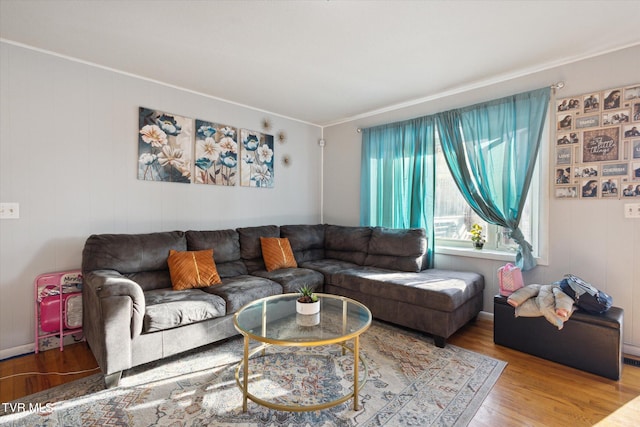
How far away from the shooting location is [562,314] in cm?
225

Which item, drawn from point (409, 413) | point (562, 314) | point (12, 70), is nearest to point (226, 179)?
point (12, 70)

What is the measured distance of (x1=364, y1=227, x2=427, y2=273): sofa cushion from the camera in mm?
3354

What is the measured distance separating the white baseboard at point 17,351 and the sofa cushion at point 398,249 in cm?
328

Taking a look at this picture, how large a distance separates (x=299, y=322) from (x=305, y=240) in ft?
6.59

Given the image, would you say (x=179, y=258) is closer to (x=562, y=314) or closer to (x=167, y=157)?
(x=167, y=157)

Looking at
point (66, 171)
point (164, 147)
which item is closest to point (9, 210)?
point (66, 171)

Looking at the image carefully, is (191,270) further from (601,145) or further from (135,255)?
(601,145)

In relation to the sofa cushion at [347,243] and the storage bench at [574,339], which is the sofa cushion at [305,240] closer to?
the sofa cushion at [347,243]

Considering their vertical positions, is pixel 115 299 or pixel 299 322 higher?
pixel 115 299

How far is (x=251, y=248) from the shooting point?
11.4ft

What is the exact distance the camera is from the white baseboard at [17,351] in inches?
94.8

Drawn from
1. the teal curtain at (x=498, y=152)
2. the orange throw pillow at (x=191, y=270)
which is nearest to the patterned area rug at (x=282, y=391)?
the orange throw pillow at (x=191, y=270)

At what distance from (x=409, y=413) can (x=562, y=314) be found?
144 centimetres

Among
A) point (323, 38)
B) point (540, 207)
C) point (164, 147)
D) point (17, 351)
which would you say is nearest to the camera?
point (323, 38)
